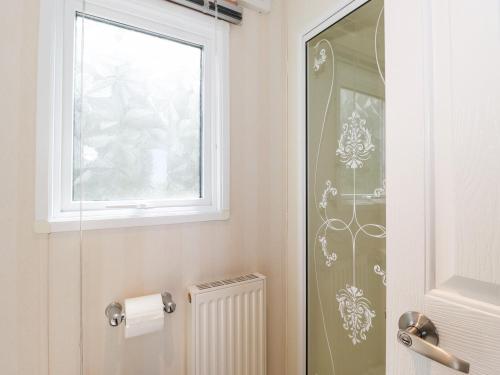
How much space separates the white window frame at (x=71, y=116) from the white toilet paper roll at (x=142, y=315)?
0.98 ft

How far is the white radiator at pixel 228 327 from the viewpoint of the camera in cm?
104

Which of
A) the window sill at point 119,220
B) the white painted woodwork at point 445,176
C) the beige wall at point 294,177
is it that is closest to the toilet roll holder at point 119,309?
the window sill at point 119,220

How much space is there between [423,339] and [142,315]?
2.84ft

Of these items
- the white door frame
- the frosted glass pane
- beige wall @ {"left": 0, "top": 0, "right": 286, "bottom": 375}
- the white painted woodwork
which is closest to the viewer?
the white painted woodwork

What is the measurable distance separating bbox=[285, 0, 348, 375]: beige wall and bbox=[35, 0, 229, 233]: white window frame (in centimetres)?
32

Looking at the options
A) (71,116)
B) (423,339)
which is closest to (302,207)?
(423,339)

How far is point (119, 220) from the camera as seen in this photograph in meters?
0.98

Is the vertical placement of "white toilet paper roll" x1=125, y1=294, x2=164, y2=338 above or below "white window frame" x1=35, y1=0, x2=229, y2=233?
below

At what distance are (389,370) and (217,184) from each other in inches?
36.1

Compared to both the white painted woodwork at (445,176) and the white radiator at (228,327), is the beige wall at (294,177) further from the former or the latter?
the white painted woodwork at (445,176)

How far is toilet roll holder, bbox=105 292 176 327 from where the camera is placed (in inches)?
36.0

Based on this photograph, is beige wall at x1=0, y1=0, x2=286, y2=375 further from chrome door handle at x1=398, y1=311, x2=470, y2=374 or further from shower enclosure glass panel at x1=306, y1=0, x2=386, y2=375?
chrome door handle at x1=398, y1=311, x2=470, y2=374

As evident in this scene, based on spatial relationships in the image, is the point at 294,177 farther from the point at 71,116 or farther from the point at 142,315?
the point at 71,116

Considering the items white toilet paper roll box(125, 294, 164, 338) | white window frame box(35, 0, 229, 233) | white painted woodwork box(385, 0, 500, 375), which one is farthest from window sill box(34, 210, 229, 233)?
Result: white painted woodwork box(385, 0, 500, 375)
